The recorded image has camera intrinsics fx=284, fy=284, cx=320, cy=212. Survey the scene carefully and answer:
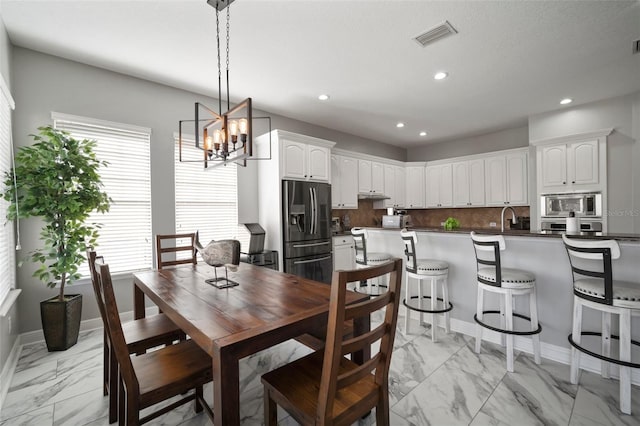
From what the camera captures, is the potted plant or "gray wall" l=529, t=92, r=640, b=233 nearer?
the potted plant

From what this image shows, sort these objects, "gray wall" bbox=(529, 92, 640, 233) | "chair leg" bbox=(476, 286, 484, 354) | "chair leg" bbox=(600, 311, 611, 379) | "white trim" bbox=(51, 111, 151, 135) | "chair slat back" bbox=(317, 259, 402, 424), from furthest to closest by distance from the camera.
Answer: "gray wall" bbox=(529, 92, 640, 233)
"white trim" bbox=(51, 111, 151, 135)
"chair leg" bbox=(476, 286, 484, 354)
"chair leg" bbox=(600, 311, 611, 379)
"chair slat back" bbox=(317, 259, 402, 424)

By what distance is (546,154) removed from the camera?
4.65 meters

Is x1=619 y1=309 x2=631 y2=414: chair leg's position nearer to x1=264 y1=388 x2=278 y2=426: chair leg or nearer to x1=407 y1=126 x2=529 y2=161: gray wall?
x1=264 y1=388 x2=278 y2=426: chair leg

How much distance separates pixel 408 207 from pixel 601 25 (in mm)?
4530

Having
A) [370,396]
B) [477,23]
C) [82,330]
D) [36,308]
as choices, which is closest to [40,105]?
[36,308]

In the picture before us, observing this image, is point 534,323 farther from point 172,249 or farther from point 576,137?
point 576,137

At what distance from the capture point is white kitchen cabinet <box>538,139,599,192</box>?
425 centimetres

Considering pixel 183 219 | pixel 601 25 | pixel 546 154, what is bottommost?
pixel 183 219

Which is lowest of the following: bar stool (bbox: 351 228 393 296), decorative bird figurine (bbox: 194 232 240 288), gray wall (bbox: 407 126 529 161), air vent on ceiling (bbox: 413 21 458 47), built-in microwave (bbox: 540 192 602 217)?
bar stool (bbox: 351 228 393 296)

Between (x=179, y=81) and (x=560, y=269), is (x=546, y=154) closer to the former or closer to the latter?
(x=560, y=269)

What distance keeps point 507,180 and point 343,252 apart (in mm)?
3498

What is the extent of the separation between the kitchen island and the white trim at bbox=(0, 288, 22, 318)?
12.1 ft

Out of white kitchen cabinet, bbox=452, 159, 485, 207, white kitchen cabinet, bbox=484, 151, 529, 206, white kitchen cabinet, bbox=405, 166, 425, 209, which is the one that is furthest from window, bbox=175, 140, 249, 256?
white kitchen cabinet, bbox=484, 151, 529, 206

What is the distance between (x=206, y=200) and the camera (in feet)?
13.2
